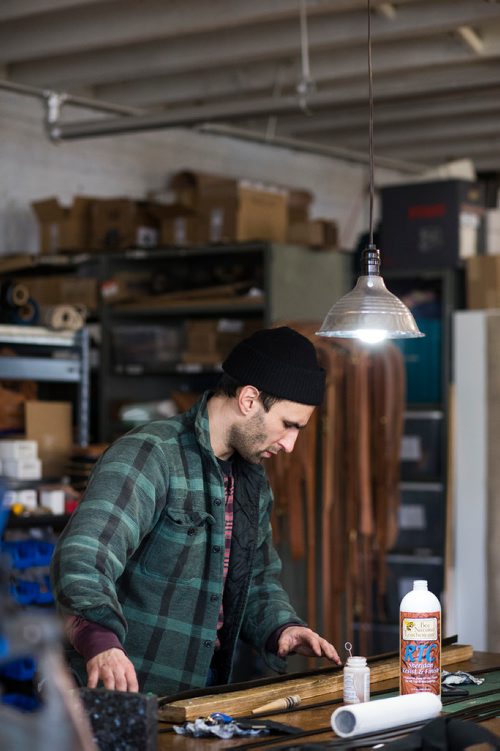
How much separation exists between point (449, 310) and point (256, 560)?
328 cm

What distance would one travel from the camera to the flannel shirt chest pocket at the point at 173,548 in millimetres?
3084

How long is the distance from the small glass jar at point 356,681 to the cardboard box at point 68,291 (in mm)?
4771

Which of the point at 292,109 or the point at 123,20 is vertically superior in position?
the point at 123,20

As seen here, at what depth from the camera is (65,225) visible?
7.61 metres

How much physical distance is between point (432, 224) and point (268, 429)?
141 inches

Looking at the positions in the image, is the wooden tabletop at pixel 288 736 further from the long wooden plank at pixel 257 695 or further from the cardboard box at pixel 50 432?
the cardboard box at pixel 50 432

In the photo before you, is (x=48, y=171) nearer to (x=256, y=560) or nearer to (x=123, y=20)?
(x=123, y=20)

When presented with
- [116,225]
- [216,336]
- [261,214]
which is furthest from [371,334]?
[116,225]

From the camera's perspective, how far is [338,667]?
9.81 ft

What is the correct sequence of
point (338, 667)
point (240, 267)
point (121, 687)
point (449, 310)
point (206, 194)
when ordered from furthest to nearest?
point (206, 194) < point (240, 267) < point (449, 310) < point (338, 667) < point (121, 687)

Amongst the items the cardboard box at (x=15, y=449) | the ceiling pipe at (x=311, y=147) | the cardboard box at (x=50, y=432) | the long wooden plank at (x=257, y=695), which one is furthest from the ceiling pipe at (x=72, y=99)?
the long wooden plank at (x=257, y=695)

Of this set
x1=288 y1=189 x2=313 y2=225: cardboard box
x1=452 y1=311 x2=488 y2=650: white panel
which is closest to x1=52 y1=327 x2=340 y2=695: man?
x1=452 y1=311 x2=488 y2=650: white panel

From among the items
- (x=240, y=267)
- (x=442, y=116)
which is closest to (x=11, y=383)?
(x=240, y=267)

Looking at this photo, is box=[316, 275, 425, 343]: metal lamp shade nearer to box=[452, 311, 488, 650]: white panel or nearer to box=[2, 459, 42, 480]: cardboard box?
box=[2, 459, 42, 480]: cardboard box
